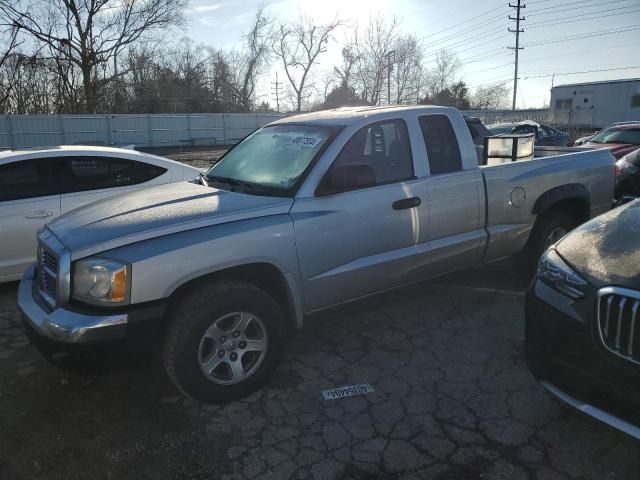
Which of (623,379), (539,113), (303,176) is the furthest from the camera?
(539,113)

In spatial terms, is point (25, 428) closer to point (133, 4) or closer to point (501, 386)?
point (501, 386)

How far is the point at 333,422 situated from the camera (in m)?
3.01

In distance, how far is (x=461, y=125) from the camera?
4.37 meters

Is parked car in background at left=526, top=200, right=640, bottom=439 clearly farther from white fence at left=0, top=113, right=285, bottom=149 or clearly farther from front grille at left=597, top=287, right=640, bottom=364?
white fence at left=0, top=113, right=285, bottom=149

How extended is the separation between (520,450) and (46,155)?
16.8 feet

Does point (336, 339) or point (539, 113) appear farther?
point (539, 113)

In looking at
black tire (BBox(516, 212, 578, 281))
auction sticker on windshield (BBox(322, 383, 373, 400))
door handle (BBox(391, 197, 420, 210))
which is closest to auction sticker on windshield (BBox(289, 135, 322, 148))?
door handle (BBox(391, 197, 420, 210))

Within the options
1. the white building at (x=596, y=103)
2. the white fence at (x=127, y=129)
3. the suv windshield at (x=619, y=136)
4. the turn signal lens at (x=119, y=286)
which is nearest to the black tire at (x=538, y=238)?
the turn signal lens at (x=119, y=286)

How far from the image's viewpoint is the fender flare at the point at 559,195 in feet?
15.7

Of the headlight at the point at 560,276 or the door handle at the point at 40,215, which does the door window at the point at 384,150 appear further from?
the door handle at the point at 40,215

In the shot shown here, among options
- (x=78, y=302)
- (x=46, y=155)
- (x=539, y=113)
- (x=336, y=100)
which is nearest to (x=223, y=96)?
(x=336, y=100)

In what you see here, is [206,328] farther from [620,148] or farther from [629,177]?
[620,148]

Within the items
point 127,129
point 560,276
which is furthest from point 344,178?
point 127,129

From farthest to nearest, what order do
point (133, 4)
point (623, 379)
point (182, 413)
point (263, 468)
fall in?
point (133, 4) < point (182, 413) < point (263, 468) < point (623, 379)
